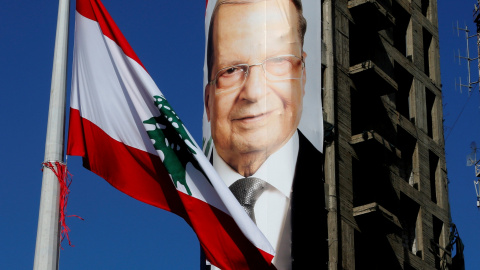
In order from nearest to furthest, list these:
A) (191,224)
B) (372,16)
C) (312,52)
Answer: (191,224) < (312,52) < (372,16)

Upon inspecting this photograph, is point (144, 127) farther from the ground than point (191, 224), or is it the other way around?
point (144, 127)

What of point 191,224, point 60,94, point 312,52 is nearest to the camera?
point 60,94

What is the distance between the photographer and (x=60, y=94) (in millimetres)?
17031

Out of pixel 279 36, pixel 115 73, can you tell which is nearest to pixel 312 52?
pixel 279 36

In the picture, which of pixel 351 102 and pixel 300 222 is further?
pixel 351 102

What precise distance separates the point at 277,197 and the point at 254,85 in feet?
14.9

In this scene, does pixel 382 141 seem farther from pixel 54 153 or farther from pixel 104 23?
pixel 54 153

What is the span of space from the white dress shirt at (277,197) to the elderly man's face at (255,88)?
384 millimetres

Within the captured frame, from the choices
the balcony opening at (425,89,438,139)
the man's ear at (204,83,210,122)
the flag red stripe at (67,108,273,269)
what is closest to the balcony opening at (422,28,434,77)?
the balcony opening at (425,89,438,139)

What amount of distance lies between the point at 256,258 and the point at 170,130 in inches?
102

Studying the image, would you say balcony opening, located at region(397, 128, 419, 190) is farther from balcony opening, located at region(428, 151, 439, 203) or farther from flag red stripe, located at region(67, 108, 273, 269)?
flag red stripe, located at region(67, 108, 273, 269)

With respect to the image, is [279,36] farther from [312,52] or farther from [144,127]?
[144,127]

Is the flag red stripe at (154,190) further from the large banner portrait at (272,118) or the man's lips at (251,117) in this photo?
the man's lips at (251,117)

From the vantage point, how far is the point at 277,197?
41750 millimetres
